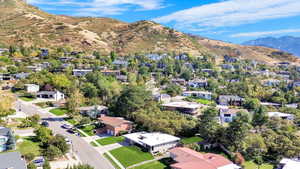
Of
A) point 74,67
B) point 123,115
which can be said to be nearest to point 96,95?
point 123,115

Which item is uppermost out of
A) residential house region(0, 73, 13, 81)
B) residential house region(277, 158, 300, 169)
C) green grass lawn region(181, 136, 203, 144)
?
residential house region(0, 73, 13, 81)

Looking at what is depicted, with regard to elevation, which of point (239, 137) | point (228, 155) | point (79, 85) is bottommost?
point (228, 155)

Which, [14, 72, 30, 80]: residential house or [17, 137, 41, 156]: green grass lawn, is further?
[14, 72, 30, 80]: residential house

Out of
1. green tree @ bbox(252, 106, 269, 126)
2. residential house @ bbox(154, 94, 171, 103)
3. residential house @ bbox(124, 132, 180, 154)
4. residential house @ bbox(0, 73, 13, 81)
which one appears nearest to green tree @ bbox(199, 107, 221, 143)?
residential house @ bbox(124, 132, 180, 154)

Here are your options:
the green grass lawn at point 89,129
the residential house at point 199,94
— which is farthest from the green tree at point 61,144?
the residential house at point 199,94

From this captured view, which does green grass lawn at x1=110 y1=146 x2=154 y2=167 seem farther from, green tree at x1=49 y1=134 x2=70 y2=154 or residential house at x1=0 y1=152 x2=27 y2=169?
residential house at x1=0 y1=152 x2=27 y2=169

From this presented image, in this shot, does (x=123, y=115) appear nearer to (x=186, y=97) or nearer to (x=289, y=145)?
(x=186, y=97)

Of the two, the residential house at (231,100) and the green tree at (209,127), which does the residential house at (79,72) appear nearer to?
the residential house at (231,100)
